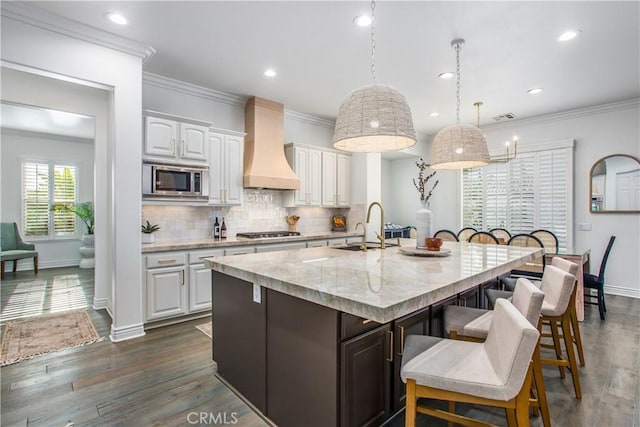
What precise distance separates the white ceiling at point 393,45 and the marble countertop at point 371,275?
196cm

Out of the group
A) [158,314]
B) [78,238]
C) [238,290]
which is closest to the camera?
[238,290]

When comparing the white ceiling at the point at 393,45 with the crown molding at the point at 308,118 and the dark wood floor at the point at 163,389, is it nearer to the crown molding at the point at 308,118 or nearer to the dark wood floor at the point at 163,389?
the crown molding at the point at 308,118

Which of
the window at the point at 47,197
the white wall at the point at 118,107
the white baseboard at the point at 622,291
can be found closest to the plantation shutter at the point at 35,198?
the window at the point at 47,197

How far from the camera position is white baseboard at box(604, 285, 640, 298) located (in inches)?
185

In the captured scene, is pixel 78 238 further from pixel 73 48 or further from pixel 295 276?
pixel 295 276

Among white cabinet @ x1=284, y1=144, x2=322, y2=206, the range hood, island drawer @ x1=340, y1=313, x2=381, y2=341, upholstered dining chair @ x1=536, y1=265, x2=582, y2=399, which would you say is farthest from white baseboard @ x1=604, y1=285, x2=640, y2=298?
island drawer @ x1=340, y1=313, x2=381, y2=341

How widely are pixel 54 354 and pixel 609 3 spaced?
5375 mm

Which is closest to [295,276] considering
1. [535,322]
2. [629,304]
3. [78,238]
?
[535,322]

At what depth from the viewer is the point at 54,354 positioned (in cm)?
282

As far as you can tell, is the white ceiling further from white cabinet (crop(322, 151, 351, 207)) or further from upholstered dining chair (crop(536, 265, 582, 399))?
upholstered dining chair (crop(536, 265, 582, 399))

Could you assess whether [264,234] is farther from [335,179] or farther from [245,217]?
[335,179]

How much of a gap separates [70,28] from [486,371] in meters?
3.87

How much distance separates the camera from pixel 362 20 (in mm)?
2730

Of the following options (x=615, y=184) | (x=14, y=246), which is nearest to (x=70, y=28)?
(x=14, y=246)
